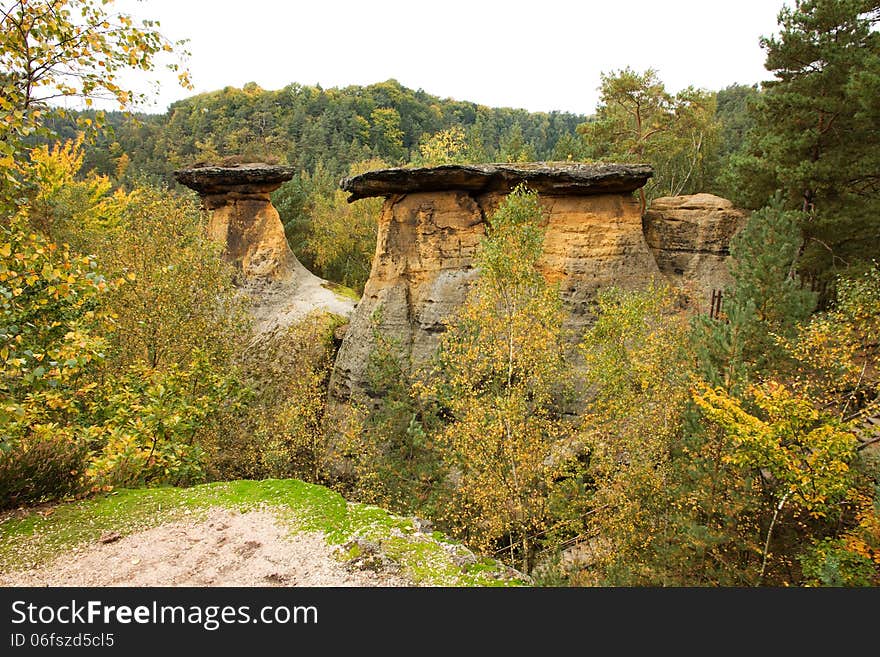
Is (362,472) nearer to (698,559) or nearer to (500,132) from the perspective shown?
(698,559)

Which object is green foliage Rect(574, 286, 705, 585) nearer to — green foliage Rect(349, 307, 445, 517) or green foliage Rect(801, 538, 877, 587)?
green foliage Rect(801, 538, 877, 587)

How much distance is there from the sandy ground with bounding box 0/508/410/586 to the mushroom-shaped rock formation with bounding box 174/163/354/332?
18299 mm

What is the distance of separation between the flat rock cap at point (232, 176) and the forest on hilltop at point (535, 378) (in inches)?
262

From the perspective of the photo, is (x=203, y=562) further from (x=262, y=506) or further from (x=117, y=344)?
(x=117, y=344)

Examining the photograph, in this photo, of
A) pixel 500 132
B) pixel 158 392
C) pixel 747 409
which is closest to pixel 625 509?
pixel 747 409

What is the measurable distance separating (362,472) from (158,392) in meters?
8.49

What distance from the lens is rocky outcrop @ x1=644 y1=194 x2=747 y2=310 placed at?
65.2 ft

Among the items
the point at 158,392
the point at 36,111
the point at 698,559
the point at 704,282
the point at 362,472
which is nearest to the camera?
the point at 36,111

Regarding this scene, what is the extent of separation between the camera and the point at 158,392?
312 inches

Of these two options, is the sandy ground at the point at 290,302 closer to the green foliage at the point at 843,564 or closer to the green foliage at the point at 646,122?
the green foliage at the point at 646,122

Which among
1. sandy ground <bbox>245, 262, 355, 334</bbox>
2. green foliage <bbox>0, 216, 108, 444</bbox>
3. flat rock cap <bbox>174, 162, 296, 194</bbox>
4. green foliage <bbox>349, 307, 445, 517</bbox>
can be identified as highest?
flat rock cap <bbox>174, 162, 296, 194</bbox>

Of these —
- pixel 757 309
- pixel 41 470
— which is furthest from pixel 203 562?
pixel 757 309

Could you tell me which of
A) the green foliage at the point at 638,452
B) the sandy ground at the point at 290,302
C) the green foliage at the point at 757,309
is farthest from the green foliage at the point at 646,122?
the sandy ground at the point at 290,302

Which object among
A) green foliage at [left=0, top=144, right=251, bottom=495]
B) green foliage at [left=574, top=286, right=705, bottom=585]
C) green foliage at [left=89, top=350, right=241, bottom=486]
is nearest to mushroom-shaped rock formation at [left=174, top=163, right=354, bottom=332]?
green foliage at [left=0, top=144, right=251, bottom=495]
